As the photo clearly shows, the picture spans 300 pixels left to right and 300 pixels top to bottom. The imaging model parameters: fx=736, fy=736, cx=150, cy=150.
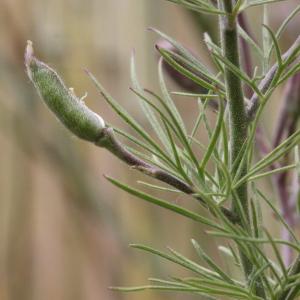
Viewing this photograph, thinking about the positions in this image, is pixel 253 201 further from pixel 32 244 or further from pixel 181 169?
pixel 32 244

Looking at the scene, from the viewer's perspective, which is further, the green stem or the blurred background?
the blurred background

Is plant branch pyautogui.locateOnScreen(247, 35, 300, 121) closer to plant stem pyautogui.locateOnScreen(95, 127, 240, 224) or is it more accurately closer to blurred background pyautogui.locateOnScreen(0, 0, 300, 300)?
plant stem pyautogui.locateOnScreen(95, 127, 240, 224)

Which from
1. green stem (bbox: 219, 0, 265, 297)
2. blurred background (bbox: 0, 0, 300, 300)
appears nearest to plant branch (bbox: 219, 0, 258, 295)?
green stem (bbox: 219, 0, 265, 297)

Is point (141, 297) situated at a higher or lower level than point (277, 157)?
lower

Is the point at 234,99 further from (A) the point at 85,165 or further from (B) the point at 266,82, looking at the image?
(A) the point at 85,165

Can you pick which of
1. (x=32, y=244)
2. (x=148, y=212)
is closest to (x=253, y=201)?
(x=148, y=212)

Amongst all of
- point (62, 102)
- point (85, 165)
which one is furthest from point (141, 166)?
point (85, 165)
